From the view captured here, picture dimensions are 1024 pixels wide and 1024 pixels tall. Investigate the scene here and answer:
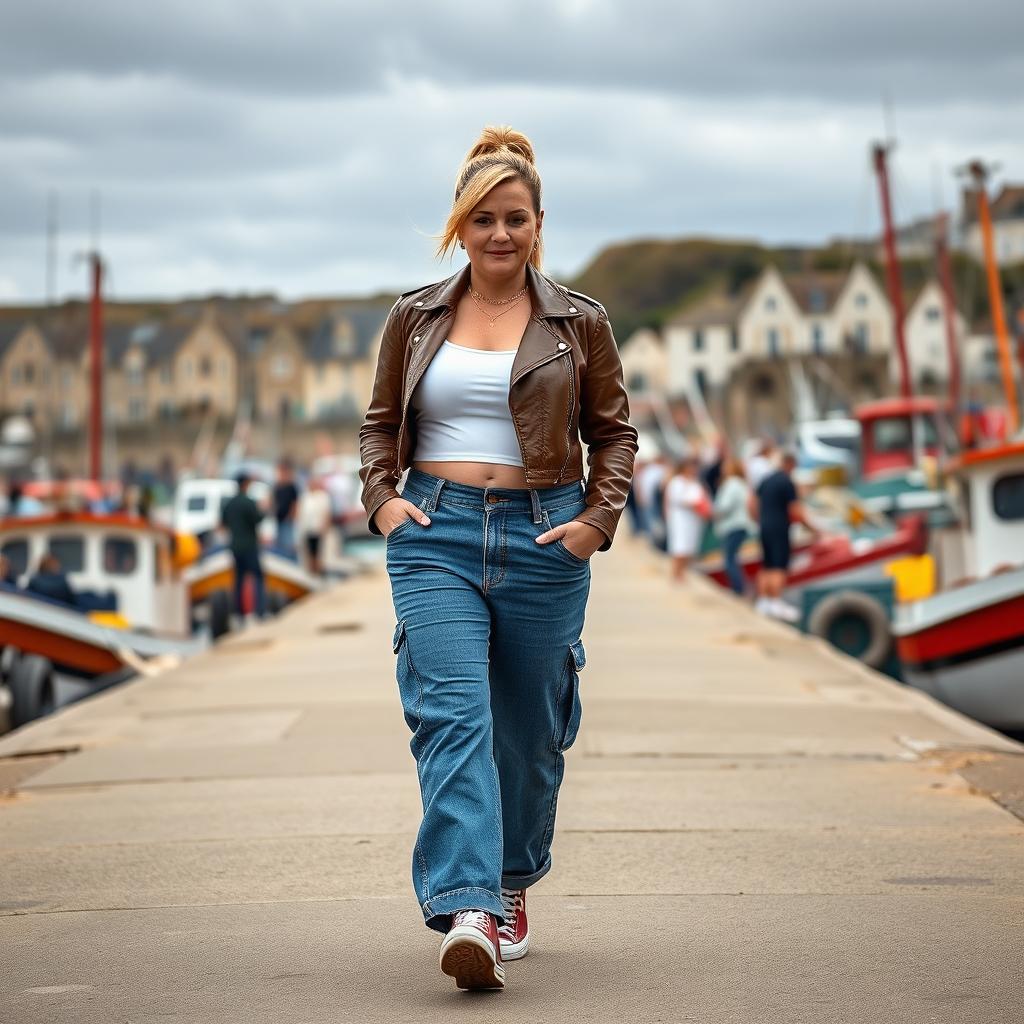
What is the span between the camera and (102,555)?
2173cm

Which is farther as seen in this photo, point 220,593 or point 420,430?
point 220,593

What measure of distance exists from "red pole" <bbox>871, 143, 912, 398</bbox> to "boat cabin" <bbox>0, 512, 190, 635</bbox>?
1192 inches

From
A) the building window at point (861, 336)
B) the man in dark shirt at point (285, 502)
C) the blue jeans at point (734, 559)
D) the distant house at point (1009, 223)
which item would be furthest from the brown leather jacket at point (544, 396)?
the distant house at point (1009, 223)

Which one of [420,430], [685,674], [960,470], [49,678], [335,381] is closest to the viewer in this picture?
[420,430]

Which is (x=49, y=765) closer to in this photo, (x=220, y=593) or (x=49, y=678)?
(x=49, y=678)

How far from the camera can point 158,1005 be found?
15.9 ft

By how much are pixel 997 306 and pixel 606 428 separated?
3451cm

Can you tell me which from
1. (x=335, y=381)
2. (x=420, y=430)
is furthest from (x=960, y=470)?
(x=335, y=381)

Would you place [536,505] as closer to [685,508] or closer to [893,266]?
[685,508]

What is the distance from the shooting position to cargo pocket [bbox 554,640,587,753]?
5246mm

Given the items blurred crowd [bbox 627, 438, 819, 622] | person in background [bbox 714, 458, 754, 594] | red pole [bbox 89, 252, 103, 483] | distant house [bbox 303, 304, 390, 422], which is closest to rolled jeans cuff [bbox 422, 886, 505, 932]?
blurred crowd [bbox 627, 438, 819, 622]

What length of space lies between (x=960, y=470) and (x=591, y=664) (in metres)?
5.66

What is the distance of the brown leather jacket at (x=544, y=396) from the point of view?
509 cm

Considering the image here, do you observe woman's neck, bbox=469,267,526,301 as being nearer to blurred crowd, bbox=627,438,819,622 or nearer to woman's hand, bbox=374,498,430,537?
woman's hand, bbox=374,498,430,537
